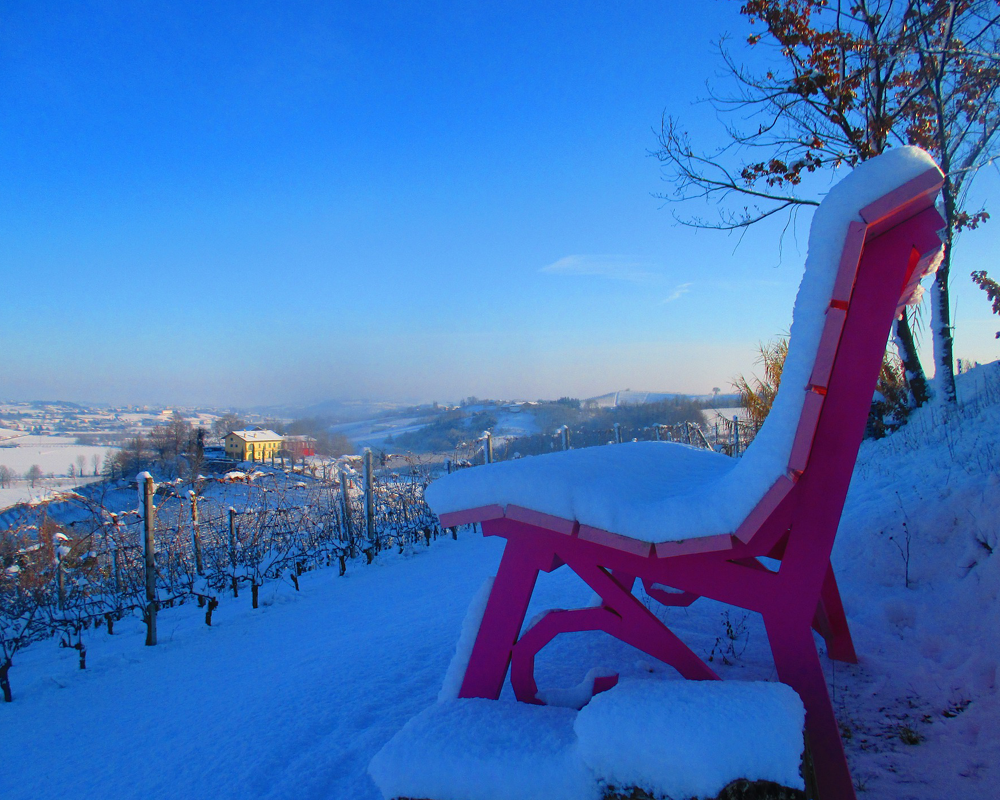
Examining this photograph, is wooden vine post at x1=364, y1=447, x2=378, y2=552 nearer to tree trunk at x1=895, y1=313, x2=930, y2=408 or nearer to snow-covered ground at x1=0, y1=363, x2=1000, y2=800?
snow-covered ground at x1=0, y1=363, x2=1000, y2=800

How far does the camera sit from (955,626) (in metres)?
2.67

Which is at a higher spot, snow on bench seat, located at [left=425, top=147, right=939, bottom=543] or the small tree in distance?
snow on bench seat, located at [left=425, top=147, right=939, bottom=543]

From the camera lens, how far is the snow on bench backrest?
4.71ft

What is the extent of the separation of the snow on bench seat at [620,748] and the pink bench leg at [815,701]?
16cm

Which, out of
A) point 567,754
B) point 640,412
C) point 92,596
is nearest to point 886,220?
point 567,754

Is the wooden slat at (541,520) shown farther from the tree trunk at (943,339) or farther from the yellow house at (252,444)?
the yellow house at (252,444)

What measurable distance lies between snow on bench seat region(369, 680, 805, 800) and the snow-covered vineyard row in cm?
415

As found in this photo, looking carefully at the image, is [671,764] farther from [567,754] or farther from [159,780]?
[159,780]

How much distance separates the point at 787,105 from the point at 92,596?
1198 centimetres

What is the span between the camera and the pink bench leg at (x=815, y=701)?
1.49 meters

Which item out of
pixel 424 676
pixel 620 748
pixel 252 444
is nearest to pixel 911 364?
pixel 424 676

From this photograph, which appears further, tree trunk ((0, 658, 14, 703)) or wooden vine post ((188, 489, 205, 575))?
wooden vine post ((188, 489, 205, 575))

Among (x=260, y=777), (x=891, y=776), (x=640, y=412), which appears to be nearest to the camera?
(x=891, y=776)

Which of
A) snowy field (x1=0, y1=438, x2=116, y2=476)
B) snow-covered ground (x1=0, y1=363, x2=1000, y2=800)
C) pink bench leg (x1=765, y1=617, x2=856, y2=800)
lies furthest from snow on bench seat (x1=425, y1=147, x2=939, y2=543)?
snowy field (x1=0, y1=438, x2=116, y2=476)
